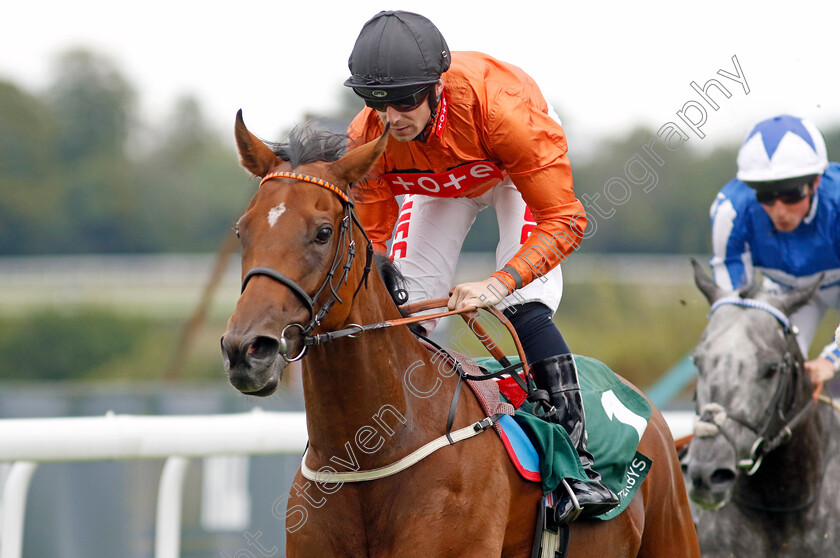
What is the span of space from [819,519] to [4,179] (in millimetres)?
40104

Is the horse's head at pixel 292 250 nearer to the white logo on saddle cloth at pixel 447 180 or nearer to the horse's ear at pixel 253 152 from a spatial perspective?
the horse's ear at pixel 253 152

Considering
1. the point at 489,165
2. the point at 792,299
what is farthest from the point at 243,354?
the point at 792,299

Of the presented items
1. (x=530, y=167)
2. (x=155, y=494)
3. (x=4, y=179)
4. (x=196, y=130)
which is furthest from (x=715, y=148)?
(x=196, y=130)

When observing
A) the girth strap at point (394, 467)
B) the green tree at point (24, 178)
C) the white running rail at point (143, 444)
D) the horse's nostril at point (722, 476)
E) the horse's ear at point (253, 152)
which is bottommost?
the green tree at point (24, 178)

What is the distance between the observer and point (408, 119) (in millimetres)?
3227

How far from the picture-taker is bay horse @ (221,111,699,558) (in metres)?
2.60

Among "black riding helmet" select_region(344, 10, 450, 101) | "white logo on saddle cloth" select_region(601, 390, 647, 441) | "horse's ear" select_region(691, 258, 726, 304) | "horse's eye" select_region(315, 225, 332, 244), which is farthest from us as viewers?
Result: "horse's ear" select_region(691, 258, 726, 304)

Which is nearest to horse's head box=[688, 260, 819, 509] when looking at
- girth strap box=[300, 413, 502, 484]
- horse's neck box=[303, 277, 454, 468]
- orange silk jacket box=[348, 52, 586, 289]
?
orange silk jacket box=[348, 52, 586, 289]

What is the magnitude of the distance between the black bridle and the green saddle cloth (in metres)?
0.91

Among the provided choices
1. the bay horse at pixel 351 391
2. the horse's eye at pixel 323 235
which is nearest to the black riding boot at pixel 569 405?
the bay horse at pixel 351 391

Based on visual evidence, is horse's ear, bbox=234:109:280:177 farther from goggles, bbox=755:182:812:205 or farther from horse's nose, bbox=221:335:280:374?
goggles, bbox=755:182:812:205

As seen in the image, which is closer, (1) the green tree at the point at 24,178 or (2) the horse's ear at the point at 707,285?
(2) the horse's ear at the point at 707,285

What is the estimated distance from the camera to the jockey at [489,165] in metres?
3.17

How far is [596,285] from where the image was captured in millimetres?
21047
